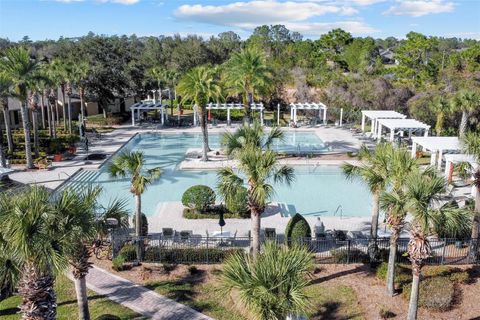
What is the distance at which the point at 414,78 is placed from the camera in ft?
192

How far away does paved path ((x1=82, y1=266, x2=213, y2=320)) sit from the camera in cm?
1394

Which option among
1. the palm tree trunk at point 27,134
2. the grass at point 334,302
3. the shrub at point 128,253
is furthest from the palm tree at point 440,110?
the palm tree trunk at point 27,134

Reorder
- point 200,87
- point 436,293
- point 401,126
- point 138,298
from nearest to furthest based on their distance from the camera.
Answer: point 436,293 < point 138,298 < point 200,87 < point 401,126

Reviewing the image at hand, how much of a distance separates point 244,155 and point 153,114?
4241 cm

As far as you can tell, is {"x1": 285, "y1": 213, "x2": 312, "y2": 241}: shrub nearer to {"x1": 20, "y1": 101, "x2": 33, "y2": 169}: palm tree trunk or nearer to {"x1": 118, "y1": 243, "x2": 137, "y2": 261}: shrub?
{"x1": 118, "y1": 243, "x2": 137, "y2": 261}: shrub

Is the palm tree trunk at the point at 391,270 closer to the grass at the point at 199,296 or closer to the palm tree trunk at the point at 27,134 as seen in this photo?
the grass at the point at 199,296

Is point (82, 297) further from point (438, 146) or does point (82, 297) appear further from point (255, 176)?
point (438, 146)

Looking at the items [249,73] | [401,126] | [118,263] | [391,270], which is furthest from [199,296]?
[401,126]

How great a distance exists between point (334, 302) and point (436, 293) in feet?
10.6

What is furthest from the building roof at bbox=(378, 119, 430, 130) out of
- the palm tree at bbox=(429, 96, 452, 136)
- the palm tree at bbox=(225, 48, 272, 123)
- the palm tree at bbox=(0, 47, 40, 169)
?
the palm tree at bbox=(0, 47, 40, 169)

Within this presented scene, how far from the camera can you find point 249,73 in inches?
1366

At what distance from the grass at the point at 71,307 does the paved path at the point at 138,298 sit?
269 mm

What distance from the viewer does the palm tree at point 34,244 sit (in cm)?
938

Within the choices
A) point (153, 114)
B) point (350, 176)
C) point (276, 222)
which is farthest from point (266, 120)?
point (350, 176)
